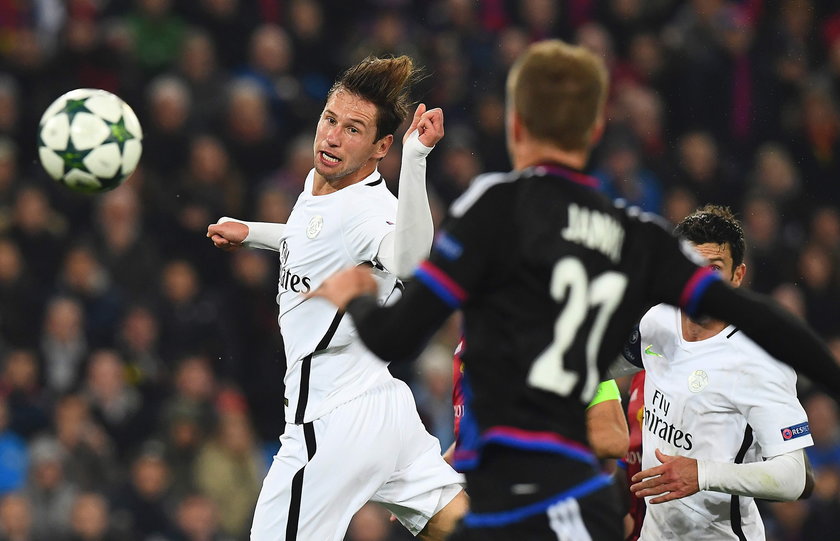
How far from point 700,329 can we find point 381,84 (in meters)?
1.63

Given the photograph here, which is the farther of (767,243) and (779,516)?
(767,243)

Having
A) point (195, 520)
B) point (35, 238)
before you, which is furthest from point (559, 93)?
point (35, 238)

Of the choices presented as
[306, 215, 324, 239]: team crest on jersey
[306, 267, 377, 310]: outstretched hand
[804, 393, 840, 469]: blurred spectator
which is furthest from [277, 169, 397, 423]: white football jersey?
[804, 393, 840, 469]: blurred spectator

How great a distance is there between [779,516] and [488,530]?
678cm

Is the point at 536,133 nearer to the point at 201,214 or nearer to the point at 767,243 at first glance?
the point at 201,214

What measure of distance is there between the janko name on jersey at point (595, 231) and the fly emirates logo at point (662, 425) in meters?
1.65

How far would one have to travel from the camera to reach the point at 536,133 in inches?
132

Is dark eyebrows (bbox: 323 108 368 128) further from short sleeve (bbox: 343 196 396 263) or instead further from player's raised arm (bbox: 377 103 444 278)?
player's raised arm (bbox: 377 103 444 278)

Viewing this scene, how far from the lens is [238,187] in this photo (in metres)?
10.5

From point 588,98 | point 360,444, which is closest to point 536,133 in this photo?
point 588,98

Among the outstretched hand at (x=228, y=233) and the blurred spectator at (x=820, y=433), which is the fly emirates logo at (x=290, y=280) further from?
the blurred spectator at (x=820, y=433)

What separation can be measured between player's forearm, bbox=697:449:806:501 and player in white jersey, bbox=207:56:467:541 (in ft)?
3.69

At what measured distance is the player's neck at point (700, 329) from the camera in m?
4.91

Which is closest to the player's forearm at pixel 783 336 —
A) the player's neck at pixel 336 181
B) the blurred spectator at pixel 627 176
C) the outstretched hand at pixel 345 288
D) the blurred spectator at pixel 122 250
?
the outstretched hand at pixel 345 288
